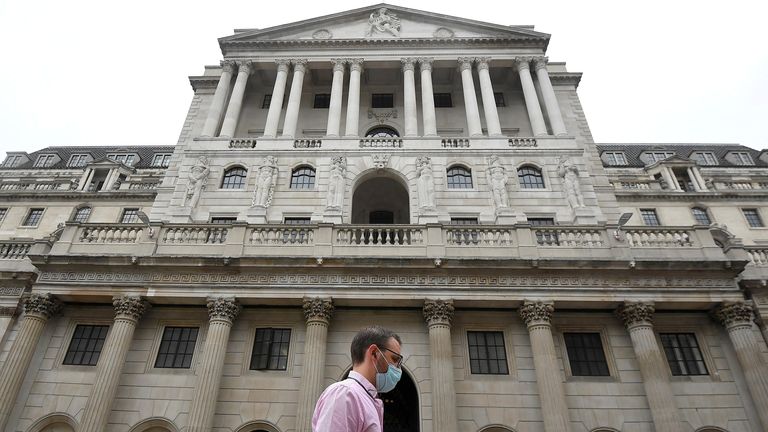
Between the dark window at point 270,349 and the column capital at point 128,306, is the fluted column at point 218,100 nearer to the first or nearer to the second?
the column capital at point 128,306

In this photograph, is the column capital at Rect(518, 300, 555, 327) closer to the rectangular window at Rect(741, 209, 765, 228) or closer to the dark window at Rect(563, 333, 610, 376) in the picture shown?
the dark window at Rect(563, 333, 610, 376)

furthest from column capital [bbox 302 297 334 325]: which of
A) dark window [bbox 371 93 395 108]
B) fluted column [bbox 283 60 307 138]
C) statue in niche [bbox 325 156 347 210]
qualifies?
dark window [bbox 371 93 395 108]

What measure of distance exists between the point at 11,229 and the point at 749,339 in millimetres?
46060

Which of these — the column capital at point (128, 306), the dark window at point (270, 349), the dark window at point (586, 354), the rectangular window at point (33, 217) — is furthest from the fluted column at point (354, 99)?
the rectangular window at point (33, 217)

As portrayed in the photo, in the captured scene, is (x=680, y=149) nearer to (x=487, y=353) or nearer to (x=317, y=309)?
(x=487, y=353)

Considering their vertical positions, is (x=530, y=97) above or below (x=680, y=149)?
below

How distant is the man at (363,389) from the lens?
3244mm

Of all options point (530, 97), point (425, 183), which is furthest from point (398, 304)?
point (530, 97)

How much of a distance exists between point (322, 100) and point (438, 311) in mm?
17939

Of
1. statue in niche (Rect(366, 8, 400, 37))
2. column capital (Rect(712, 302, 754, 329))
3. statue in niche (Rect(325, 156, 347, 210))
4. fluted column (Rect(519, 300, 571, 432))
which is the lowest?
fluted column (Rect(519, 300, 571, 432))

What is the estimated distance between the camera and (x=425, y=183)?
2167 cm

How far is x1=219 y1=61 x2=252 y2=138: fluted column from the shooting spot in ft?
81.4

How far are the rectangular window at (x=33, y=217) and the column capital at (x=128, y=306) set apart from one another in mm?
24178

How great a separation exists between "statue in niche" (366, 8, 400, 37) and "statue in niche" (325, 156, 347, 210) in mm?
11314
